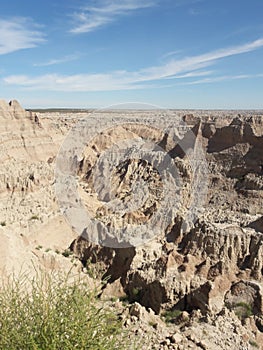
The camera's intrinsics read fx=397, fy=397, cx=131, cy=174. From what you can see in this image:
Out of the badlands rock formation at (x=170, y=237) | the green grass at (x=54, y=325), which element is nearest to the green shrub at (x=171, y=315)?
the badlands rock formation at (x=170, y=237)

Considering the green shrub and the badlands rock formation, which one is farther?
the green shrub

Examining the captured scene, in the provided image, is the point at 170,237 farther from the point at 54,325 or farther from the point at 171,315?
the point at 54,325

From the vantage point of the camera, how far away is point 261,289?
14273 millimetres

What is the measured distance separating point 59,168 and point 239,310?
30087 mm

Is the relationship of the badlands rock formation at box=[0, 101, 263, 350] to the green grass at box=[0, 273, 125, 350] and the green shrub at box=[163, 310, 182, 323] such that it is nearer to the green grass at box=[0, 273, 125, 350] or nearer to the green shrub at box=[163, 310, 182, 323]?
A: the green shrub at box=[163, 310, 182, 323]

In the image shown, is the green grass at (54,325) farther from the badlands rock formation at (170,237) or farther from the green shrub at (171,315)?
the green shrub at (171,315)

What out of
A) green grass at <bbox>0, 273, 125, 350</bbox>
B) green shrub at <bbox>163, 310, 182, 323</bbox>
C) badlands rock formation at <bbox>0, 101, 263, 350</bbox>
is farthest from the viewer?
green shrub at <bbox>163, 310, 182, 323</bbox>

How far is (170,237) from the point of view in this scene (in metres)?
23.0

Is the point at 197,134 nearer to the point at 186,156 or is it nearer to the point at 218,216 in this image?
the point at 186,156

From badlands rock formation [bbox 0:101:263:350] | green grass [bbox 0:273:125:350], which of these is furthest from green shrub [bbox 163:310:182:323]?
green grass [bbox 0:273:125:350]

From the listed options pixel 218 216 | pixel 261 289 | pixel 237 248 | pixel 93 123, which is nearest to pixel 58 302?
pixel 261 289

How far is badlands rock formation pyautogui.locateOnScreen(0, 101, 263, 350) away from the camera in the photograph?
40.4ft

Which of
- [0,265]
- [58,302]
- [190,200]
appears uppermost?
[58,302]

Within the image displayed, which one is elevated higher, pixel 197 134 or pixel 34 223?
pixel 197 134
